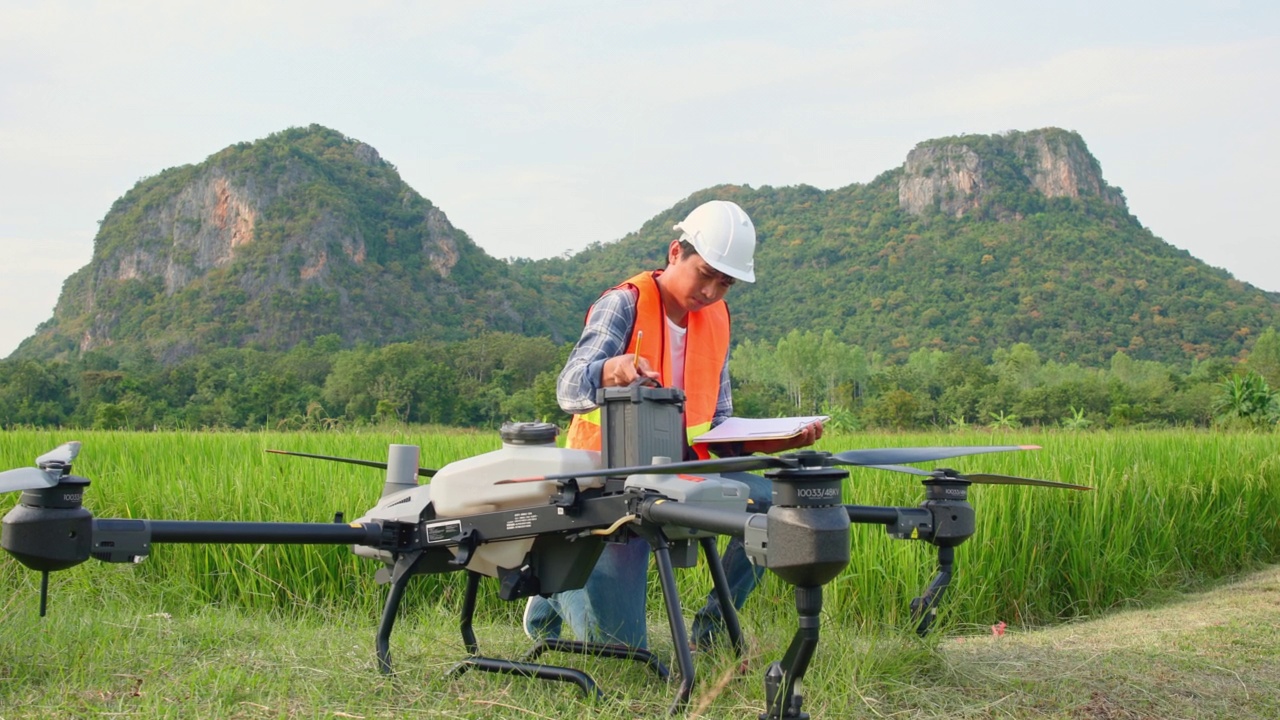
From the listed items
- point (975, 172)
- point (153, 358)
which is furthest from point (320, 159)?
point (975, 172)

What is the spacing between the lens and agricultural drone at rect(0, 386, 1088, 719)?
6.76 ft

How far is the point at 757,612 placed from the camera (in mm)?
4258

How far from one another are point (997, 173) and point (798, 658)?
92626mm

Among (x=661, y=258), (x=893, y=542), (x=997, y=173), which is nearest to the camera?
(x=893, y=542)

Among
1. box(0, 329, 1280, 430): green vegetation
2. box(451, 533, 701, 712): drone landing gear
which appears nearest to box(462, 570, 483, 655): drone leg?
box(451, 533, 701, 712): drone landing gear

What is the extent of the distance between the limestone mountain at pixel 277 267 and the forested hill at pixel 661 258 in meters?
0.15

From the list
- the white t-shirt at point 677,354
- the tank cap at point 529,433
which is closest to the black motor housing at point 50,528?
the tank cap at point 529,433

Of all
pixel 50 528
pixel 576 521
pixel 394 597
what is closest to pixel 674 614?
pixel 576 521

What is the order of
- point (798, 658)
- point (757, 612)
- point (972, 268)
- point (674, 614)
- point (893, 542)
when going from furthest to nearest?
point (972, 268), point (893, 542), point (757, 612), point (674, 614), point (798, 658)

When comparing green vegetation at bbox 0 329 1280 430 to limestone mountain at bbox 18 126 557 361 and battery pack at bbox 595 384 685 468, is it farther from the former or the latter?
limestone mountain at bbox 18 126 557 361

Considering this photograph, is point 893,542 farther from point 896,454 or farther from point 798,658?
point 798,658

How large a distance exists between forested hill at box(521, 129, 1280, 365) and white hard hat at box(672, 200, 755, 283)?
60.1 metres

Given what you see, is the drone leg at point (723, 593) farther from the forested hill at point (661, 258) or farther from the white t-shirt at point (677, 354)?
the forested hill at point (661, 258)

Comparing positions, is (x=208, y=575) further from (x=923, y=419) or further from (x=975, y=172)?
(x=975, y=172)
